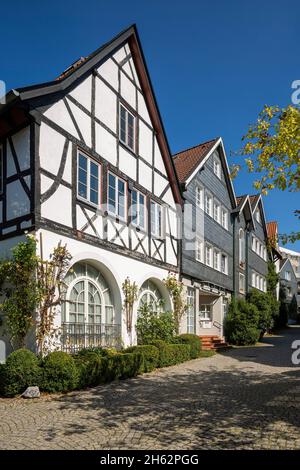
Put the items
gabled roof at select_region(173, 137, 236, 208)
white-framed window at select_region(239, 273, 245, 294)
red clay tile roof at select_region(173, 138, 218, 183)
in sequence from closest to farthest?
gabled roof at select_region(173, 137, 236, 208) → red clay tile roof at select_region(173, 138, 218, 183) → white-framed window at select_region(239, 273, 245, 294)

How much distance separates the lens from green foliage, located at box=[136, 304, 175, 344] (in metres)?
15.5

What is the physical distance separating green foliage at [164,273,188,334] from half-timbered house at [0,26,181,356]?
0.33 metres

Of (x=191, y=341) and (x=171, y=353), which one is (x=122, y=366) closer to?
(x=171, y=353)

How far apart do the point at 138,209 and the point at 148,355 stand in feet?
17.8

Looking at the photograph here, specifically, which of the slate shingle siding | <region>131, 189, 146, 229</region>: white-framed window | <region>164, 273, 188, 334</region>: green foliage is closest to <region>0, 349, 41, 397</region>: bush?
<region>131, 189, 146, 229</region>: white-framed window

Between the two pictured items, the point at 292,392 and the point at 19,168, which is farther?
the point at 19,168

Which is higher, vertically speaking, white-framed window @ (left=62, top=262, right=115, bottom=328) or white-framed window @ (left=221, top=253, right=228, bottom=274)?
white-framed window @ (left=221, top=253, right=228, bottom=274)

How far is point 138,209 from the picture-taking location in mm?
16203

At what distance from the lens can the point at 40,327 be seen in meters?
10.6

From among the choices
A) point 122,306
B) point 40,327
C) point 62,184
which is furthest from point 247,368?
point 62,184

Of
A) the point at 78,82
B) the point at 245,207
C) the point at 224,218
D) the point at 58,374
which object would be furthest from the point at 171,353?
the point at 245,207

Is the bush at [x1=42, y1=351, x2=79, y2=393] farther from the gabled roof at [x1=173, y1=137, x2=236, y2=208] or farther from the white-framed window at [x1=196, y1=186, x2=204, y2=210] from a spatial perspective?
the white-framed window at [x1=196, y1=186, x2=204, y2=210]

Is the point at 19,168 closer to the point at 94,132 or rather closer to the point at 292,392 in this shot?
the point at 94,132
